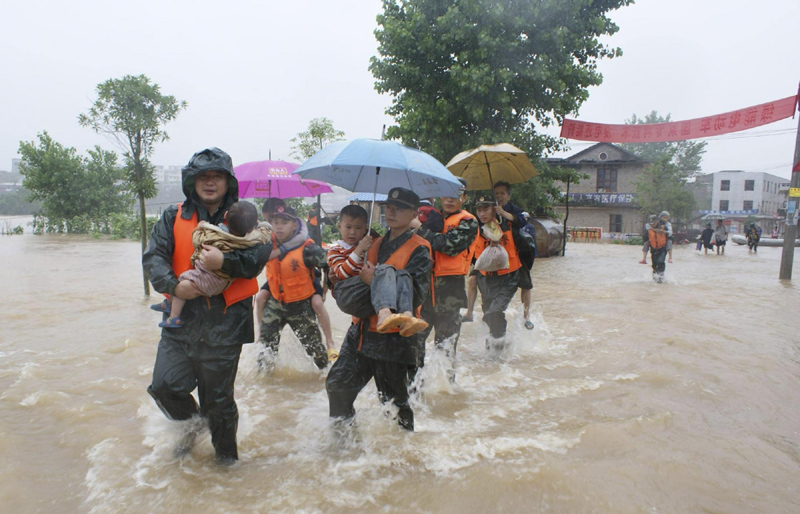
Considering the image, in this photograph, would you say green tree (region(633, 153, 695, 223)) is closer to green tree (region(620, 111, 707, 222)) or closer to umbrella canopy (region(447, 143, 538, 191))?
green tree (region(620, 111, 707, 222))

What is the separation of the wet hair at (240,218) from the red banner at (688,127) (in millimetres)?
15267

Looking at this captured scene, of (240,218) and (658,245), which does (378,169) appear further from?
(658,245)

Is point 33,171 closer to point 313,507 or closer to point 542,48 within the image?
point 542,48

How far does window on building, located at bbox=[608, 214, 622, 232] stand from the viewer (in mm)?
39812

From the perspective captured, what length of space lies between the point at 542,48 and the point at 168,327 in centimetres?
1349

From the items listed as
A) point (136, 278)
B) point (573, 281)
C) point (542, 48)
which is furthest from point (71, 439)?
point (542, 48)

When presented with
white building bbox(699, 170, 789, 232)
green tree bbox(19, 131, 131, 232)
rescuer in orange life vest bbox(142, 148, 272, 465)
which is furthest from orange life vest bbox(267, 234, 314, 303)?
white building bbox(699, 170, 789, 232)

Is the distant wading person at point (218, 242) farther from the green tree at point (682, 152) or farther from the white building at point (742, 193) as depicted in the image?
the white building at point (742, 193)

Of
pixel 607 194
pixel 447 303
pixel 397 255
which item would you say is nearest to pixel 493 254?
pixel 447 303

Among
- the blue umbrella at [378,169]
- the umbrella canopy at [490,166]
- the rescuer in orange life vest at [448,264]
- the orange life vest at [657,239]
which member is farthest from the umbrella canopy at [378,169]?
the orange life vest at [657,239]

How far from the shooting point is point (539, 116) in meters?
15.1

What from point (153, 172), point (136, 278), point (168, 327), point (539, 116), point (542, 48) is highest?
point (542, 48)

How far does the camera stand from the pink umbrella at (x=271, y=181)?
564 centimetres

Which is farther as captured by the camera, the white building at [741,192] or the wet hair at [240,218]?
the white building at [741,192]
